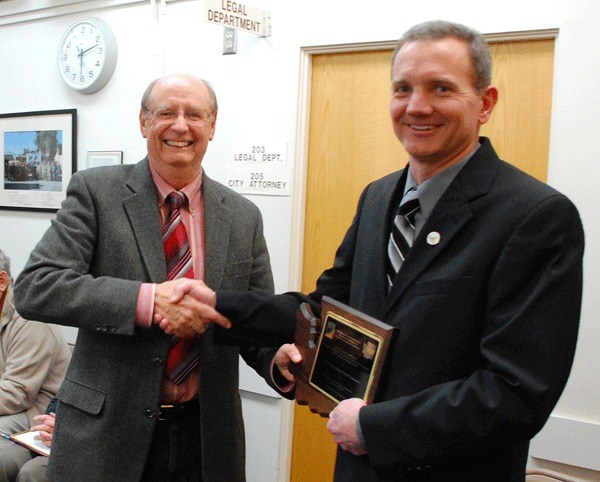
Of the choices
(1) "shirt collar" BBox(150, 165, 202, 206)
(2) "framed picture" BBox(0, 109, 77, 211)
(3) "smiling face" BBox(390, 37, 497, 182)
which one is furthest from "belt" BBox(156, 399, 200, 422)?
(2) "framed picture" BBox(0, 109, 77, 211)

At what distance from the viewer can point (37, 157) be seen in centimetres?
415

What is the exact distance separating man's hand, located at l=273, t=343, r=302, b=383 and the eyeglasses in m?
0.72

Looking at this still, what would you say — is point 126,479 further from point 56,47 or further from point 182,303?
point 56,47

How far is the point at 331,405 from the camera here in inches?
57.6

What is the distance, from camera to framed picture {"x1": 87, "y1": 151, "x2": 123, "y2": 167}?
12.2 feet

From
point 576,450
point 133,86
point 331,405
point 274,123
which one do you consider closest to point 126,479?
point 331,405

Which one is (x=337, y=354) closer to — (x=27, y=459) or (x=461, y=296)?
(x=461, y=296)

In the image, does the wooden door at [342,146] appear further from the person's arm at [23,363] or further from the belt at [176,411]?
the belt at [176,411]

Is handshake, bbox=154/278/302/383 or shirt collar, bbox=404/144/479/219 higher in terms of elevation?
shirt collar, bbox=404/144/479/219

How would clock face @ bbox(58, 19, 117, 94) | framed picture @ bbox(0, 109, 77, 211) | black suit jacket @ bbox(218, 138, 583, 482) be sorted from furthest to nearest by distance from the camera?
1. framed picture @ bbox(0, 109, 77, 211)
2. clock face @ bbox(58, 19, 117, 94)
3. black suit jacket @ bbox(218, 138, 583, 482)

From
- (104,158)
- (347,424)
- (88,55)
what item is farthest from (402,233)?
(88,55)

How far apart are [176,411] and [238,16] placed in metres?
1.86

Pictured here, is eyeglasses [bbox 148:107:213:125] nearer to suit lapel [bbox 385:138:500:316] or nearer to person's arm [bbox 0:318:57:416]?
suit lapel [bbox 385:138:500:316]

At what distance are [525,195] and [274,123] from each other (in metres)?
2.07
